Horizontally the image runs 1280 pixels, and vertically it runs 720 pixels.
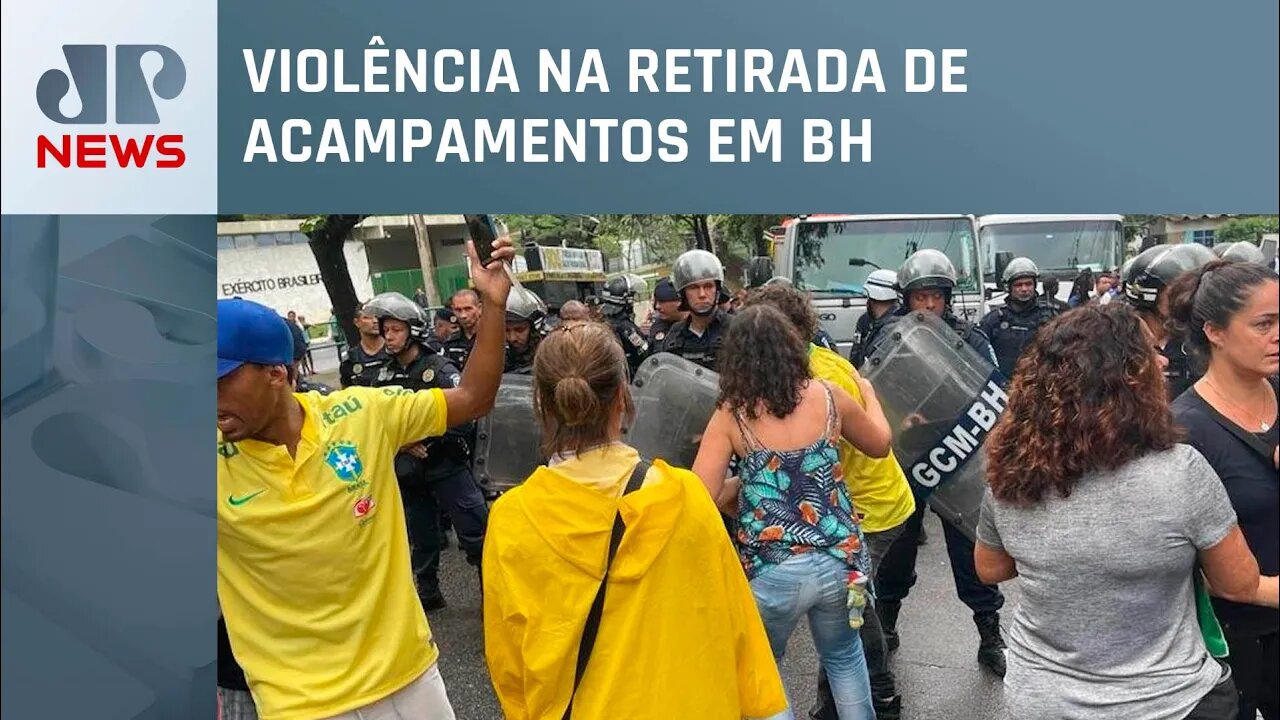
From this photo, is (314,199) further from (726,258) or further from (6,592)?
(726,258)

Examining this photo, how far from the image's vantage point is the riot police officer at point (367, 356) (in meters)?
5.22

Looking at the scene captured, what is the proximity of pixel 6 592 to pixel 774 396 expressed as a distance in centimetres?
179

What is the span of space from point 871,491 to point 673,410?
704 millimetres

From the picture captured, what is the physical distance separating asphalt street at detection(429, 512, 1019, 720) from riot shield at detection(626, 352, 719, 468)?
115 centimetres

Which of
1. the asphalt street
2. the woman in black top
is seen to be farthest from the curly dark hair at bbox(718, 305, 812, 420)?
the asphalt street

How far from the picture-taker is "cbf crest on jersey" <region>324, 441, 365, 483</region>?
83.4 inches

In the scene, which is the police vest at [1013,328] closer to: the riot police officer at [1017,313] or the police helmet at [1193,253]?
the riot police officer at [1017,313]

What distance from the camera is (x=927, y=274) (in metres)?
4.95

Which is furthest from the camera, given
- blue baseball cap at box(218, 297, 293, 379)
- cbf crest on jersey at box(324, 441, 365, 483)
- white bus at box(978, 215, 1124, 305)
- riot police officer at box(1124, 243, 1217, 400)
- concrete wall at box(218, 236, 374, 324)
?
concrete wall at box(218, 236, 374, 324)

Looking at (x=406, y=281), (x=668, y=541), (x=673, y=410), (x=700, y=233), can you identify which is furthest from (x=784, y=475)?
(x=406, y=281)

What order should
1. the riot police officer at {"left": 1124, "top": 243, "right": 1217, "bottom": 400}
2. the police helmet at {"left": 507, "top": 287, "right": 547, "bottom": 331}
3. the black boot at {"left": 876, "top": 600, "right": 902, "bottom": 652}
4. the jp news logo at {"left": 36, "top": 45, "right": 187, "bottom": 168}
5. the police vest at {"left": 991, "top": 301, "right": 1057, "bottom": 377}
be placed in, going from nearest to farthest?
1. the jp news logo at {"left": 36, "top": 45, "right": 187, "bottom": 168}
2. the riot police officer at {"left": 1124, "top": 243, "right": 1217, "bottom": 400}
3. the black boot at {"left": 876, "top": 600, "right": 902, "bottom": 652}
4. the police helmet at {"left": 507, "top": 287, "right": 547, "bottom": 331}
5. the police vest at {"left": 991, "top": 301, "right": 1057, "bottom": 377}

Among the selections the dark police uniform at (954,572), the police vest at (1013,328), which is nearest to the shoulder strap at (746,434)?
the dark police uniform at (954,572)

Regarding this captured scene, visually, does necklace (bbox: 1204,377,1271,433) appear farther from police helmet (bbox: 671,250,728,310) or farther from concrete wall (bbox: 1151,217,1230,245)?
police helmet (bbox: 671,250,728,310)

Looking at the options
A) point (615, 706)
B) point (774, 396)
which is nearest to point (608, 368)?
point (615, 706)
